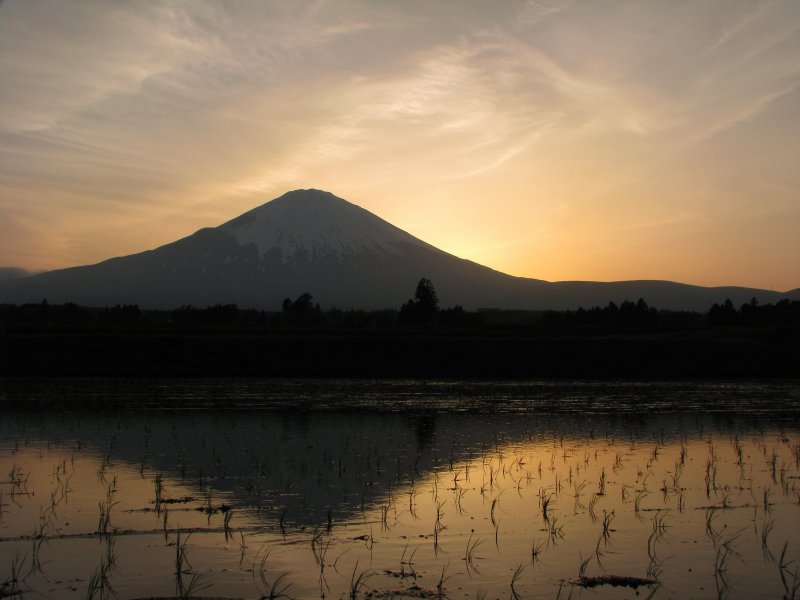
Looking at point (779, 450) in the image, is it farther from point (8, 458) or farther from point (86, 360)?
point (86, 360)

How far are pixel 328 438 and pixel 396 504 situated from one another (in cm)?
754

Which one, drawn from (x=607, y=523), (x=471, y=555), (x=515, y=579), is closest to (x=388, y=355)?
(x=607, y=523)

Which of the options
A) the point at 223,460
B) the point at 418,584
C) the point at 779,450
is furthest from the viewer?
the point at 779,450

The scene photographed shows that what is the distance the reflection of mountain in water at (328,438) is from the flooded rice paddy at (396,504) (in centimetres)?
9

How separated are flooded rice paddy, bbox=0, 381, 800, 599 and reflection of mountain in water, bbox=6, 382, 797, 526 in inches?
3.5

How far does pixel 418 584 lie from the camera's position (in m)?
9.60

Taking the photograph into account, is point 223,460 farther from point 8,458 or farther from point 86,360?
point 86,360

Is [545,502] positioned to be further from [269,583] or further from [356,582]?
[269,583]

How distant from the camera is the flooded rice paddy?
32.4 ft

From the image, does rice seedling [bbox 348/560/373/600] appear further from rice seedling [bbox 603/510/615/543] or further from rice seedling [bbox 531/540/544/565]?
rice seedling [bbox 603/510/615/543]

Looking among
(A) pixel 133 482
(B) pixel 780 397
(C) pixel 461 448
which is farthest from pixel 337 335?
(A) pixel 133 482

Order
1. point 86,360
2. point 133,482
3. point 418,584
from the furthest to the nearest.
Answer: point 86,360 → point 133,482 → point 418,584

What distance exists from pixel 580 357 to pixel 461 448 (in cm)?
2951

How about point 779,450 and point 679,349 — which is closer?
point 779,450
